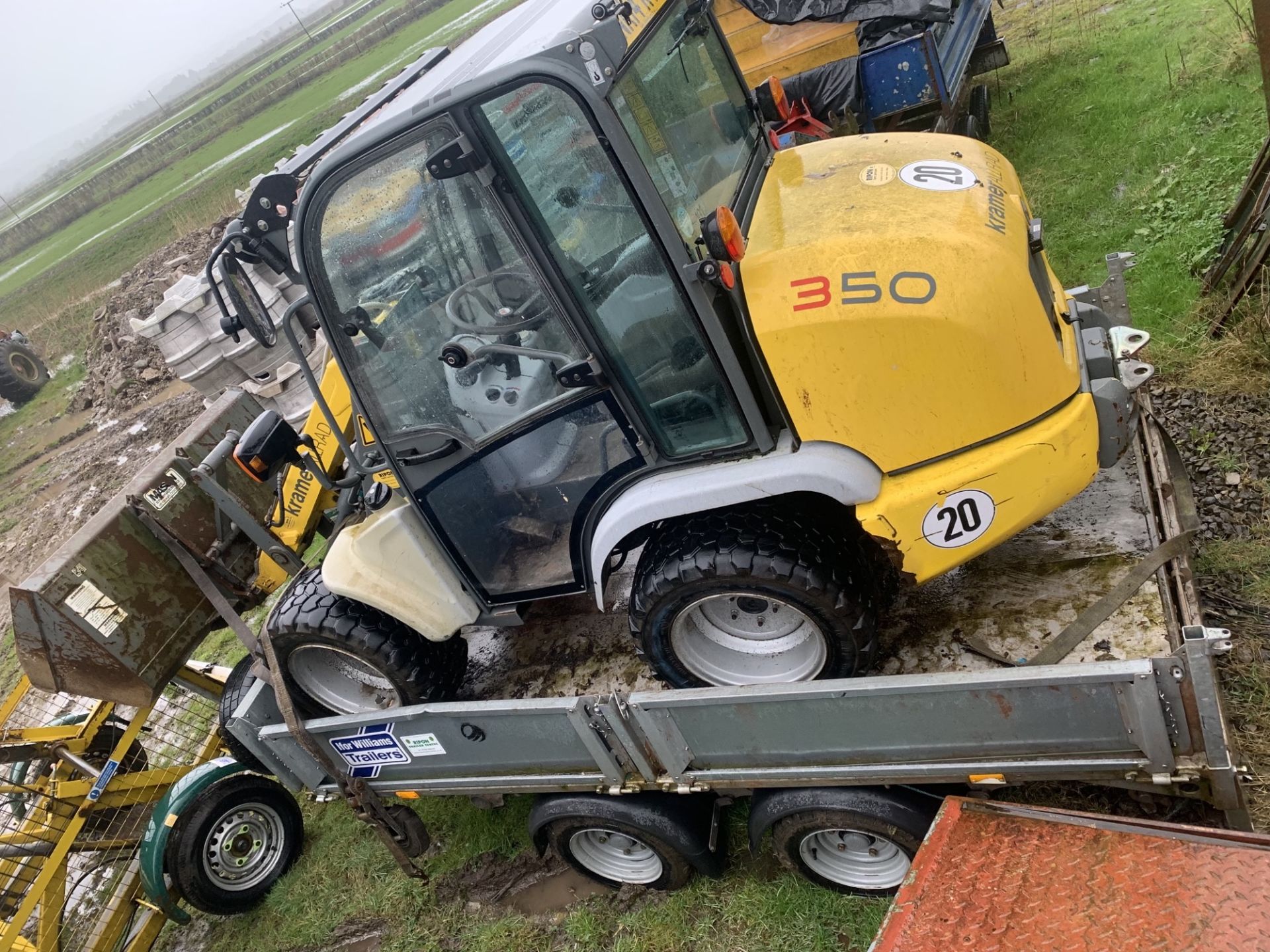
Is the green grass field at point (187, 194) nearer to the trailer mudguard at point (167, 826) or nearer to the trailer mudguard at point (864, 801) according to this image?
the trailer mudguard at point (167, 826)

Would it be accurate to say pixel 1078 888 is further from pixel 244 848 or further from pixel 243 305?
pixel 244 848

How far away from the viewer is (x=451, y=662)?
3.63 metres

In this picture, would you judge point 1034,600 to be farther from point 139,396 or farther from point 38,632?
point 139,396

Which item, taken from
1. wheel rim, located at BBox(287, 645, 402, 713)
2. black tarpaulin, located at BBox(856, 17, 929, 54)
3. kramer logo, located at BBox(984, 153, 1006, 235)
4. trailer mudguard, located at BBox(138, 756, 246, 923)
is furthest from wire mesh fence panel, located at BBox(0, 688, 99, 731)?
black tarpaulin, located at BBox(856, 17, 929, 54)

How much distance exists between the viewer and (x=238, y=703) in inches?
156

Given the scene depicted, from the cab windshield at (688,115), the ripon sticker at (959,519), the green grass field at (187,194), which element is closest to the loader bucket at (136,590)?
the cab windshield at (688,115)

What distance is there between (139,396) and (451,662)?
1288 cm

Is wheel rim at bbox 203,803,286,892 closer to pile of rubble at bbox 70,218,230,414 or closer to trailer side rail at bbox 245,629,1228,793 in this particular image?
trailer side rail at bbox 245,629,1228,793

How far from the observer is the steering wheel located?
265 cm

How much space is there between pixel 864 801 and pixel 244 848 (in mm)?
3190

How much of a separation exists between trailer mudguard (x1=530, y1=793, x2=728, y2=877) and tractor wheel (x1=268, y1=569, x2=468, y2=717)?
750 mm

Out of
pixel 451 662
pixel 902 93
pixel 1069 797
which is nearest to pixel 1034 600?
pixel 1069 797

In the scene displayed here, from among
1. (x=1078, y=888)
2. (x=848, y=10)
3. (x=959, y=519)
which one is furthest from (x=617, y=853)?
(x=848, y=10)

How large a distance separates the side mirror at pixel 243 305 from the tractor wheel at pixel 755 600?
61.5 inches
